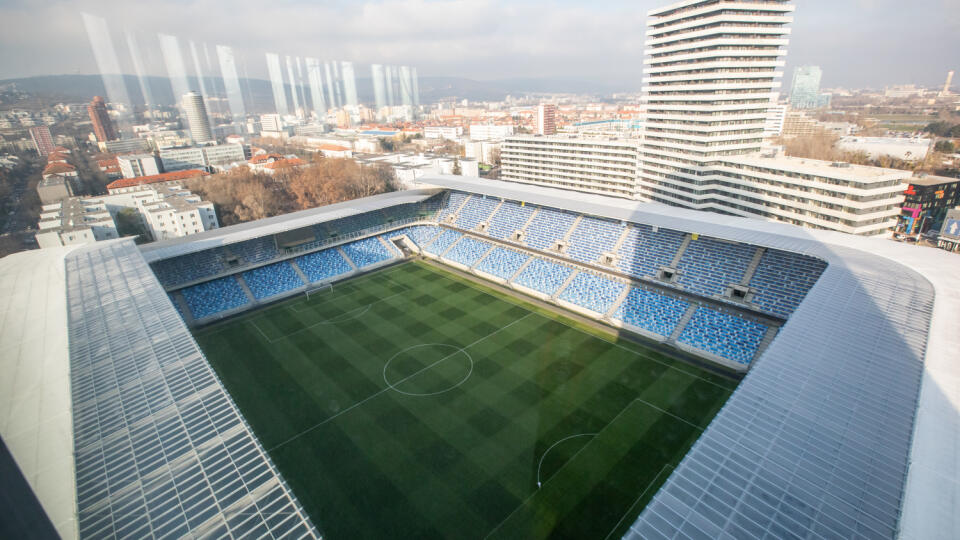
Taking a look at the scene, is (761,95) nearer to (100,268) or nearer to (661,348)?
(661,348)

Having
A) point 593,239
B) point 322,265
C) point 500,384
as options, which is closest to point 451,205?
point 322,265

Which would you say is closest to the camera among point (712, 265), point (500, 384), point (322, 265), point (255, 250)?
point (500, 384)

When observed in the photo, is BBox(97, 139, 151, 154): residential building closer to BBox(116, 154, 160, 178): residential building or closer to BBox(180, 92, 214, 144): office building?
BBox(180, 92, 214, 144): office building

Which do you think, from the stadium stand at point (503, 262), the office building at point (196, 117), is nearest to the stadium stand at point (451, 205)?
the stadium stand at point (503, 262)

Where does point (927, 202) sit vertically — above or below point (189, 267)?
below

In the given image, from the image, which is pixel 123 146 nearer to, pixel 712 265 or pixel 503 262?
pixel 503 262

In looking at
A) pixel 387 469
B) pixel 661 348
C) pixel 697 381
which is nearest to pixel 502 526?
pixel 387 469

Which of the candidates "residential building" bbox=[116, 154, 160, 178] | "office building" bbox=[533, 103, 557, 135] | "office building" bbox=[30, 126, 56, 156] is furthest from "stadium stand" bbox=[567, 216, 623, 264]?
"office building" bbox=[30, 126, 56, 156]
